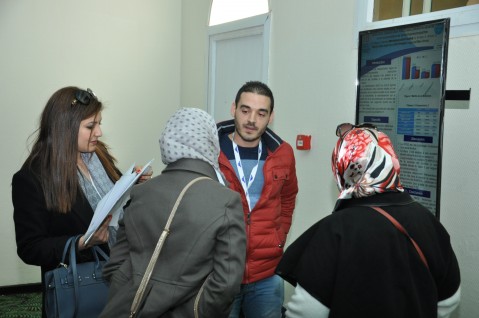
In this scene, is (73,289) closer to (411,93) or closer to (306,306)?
(306,306)

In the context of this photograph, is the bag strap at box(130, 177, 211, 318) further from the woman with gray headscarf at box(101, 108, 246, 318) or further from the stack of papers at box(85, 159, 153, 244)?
the stack of papers at box(85, 159, 153, 244)

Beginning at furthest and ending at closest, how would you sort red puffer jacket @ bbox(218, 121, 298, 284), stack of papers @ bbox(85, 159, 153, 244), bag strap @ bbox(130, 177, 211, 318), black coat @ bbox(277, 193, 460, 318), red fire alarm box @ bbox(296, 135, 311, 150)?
1. red fire alarm box @ bbox(296, 135, 311, 150)
2. red puffer jacket @ bbox(218, 121, 298, 284)
3. stack of papers @ bbox(85, 159, 153, 244)
4. bag strap @ bbox(130, 177, 211, 318)
5. black coat @ bbox(277, 193, 460, 318)

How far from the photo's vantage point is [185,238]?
137 centimetres

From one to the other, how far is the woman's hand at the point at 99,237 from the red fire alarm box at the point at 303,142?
5.11 feet

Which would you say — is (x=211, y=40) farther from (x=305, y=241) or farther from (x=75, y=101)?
(x=305, y=241)

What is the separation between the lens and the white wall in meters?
3.62

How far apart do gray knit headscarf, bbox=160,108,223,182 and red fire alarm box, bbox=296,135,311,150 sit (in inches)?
60.6

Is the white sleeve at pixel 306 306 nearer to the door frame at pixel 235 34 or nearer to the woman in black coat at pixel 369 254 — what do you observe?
the woman in black coat at pixel 369 254

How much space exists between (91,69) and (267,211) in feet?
8.64

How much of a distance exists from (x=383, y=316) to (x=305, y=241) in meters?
0.31

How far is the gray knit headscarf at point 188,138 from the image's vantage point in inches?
57.1

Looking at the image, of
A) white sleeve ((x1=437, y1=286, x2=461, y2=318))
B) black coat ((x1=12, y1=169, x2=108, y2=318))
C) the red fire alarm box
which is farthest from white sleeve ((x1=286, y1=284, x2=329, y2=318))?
the red fire alarm box

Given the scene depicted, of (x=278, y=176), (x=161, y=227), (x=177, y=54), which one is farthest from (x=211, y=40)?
(x=161, y=227)

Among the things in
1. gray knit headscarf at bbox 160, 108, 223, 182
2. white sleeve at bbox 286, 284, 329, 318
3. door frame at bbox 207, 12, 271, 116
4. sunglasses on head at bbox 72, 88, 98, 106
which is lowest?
white sleeve at bbox 286, 284, 329, 318
